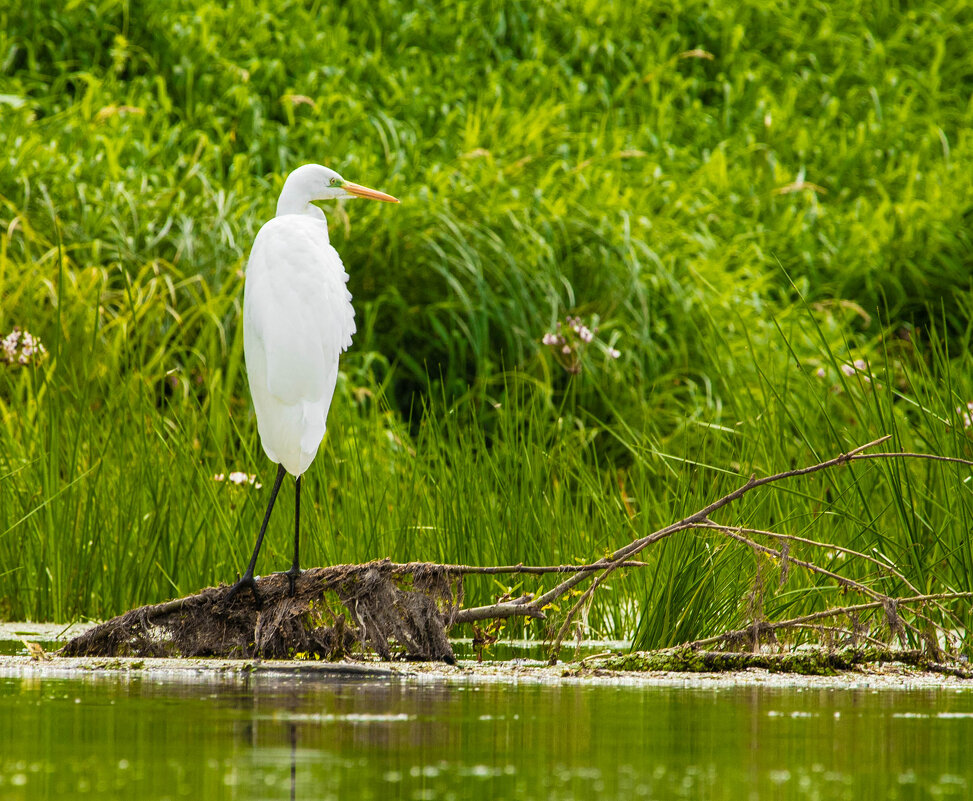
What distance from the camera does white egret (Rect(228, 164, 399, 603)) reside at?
4.10m

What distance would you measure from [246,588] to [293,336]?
0.76 meters

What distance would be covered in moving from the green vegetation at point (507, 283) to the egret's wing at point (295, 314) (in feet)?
1.94

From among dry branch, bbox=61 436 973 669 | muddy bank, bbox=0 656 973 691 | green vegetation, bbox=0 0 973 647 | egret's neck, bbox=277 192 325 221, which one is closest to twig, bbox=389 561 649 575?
dry branch, bbox=61 436 973 669

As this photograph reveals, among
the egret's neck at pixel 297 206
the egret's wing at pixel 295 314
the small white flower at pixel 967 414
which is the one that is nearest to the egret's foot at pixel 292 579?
the egret's wing at pixel 295 314

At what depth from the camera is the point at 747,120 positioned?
13.3m

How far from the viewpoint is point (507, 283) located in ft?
26.4

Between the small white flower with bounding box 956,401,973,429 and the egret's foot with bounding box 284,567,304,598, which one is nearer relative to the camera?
the egret's foot with bounding box 284,567,304,598

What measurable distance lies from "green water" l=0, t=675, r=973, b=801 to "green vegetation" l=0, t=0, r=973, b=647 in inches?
36.0

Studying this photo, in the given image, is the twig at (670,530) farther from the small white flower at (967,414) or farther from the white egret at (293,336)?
the white egret at (293,336)

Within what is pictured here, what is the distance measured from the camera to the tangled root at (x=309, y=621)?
371 centimetres

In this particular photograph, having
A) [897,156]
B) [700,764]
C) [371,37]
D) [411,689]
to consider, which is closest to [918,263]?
[897,156]

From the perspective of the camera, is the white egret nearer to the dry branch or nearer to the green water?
the dry branch

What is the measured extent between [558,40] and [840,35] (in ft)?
9.83

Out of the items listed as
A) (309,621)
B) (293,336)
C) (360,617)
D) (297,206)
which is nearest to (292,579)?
(309,621)
